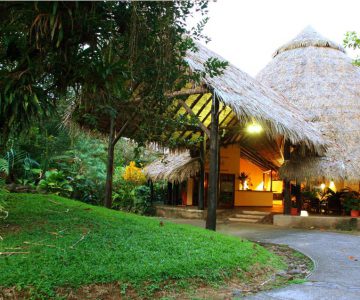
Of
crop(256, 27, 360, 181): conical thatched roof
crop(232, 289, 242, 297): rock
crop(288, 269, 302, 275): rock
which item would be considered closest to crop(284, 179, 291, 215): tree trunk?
crop(256, 27, 360, 181): conical thatched roof

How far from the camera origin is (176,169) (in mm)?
13219

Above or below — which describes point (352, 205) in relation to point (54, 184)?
below

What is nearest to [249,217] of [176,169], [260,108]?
[176,169]

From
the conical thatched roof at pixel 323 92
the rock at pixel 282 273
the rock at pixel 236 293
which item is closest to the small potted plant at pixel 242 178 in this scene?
the conical thatched roof at pixel 323 92

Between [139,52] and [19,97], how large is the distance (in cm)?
139

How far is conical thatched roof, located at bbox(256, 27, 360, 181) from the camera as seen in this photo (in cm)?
1054

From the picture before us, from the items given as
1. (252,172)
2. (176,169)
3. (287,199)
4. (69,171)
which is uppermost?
(252,172)

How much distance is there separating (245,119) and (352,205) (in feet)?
15.3

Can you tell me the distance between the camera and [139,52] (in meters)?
4.32

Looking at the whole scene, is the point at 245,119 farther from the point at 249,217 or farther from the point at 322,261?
the point at 249,217

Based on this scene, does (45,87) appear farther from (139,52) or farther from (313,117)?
(313,117)

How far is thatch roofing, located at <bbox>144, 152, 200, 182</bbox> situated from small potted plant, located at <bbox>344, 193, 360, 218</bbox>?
4.59 metres

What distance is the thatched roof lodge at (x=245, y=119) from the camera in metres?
8.39

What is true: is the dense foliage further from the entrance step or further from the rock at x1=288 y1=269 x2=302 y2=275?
the rock at x1=288 y1=269 x2=302 y2=275
